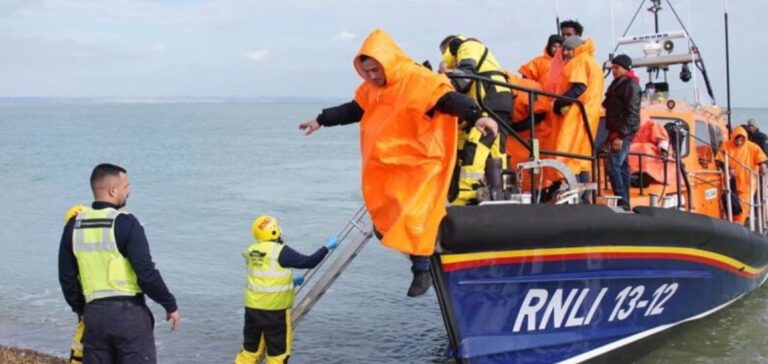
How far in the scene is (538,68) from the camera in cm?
630

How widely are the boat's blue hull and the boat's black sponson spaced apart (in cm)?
5

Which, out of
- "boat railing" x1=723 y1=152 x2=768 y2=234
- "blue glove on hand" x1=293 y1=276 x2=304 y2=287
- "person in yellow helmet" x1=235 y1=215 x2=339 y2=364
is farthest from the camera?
"boat railing" x1=723 y1=152 x2=768 y2=234

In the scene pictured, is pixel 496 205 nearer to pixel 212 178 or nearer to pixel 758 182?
pixel 758 182

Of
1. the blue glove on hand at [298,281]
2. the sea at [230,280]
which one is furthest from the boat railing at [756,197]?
the blue glove on hand at [298,281]

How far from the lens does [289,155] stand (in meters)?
32.3

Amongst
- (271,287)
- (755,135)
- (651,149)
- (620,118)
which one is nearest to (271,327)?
(271,287)

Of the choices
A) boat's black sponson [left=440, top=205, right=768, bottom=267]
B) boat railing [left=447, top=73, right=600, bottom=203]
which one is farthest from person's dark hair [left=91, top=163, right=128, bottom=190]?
boat railing [left=447, top=73, right=600, bottom=203]

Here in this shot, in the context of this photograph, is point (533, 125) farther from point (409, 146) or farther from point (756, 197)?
point (756, 197)

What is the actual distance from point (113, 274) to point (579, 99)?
3101mm

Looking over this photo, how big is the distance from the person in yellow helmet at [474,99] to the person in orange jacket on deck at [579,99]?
472 mm

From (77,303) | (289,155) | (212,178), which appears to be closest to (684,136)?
(77,303)

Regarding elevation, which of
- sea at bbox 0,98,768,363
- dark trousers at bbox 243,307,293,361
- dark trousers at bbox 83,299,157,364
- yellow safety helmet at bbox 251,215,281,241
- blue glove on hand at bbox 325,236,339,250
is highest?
yellow safety helmet at bbox 251,215,281,241

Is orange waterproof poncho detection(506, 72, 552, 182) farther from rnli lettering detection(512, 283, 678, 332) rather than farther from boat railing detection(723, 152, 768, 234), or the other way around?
boat railing detection(723, 152, 768, 234)

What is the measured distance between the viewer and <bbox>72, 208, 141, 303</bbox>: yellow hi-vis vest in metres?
3.89
